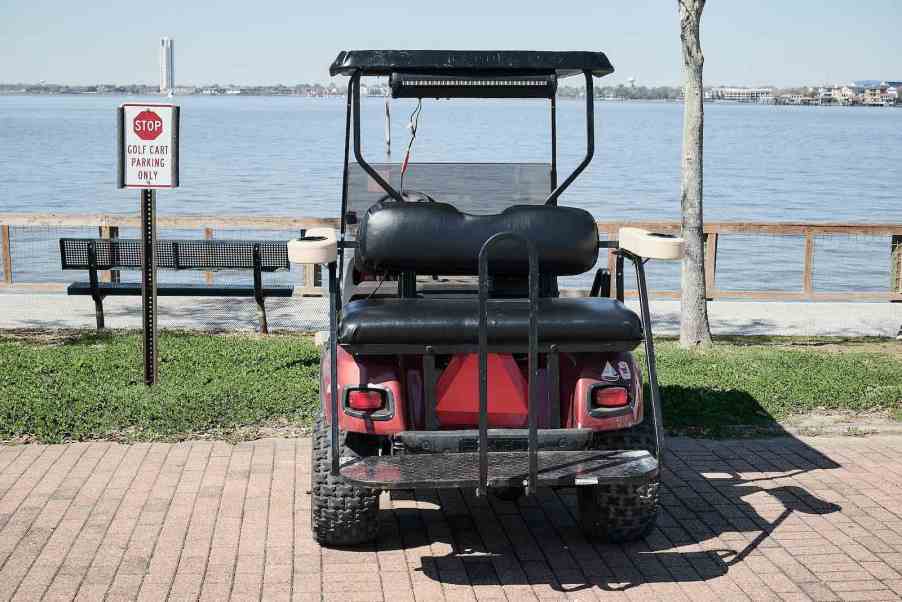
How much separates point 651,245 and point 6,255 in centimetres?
829

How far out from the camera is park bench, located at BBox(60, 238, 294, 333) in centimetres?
1040

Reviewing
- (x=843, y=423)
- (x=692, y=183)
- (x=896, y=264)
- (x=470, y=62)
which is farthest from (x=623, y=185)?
(x=470, y=62)

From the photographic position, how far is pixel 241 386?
26.5 ft

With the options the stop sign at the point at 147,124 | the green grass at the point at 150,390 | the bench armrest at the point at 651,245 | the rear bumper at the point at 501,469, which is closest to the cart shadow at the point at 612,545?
the rear bumper at the point at 501,469

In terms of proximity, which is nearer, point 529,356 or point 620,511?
point 529,356

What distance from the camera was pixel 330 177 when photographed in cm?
4512

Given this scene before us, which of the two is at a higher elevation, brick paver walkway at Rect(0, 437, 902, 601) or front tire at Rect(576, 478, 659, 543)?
front tire at Rect(576, 478, 659, 543)

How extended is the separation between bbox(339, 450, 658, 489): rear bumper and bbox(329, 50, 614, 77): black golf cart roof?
6.39 feet

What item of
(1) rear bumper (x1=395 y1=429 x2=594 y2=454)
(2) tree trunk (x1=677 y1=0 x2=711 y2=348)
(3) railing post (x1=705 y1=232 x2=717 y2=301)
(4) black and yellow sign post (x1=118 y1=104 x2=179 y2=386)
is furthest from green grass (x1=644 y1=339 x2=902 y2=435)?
(4) black and yellow sign post (x1=118 y1=104 x2=179 y2=386)

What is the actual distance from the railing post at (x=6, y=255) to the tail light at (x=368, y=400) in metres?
7.57

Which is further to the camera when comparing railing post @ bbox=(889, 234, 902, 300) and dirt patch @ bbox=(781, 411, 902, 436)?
railing post @ bbox=(889, 234, 902, 300)

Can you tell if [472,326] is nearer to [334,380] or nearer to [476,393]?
[476,393]

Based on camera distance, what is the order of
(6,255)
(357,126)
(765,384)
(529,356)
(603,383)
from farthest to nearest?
1. (6,255)
2. (765,384)
3. (357,126)
4. (603,383)
5. (529,356)

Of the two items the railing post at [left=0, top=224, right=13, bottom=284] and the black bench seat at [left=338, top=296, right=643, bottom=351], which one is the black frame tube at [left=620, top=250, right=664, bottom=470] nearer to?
the black bench seat at [left=338, top=296, right=643, bottom=351]
